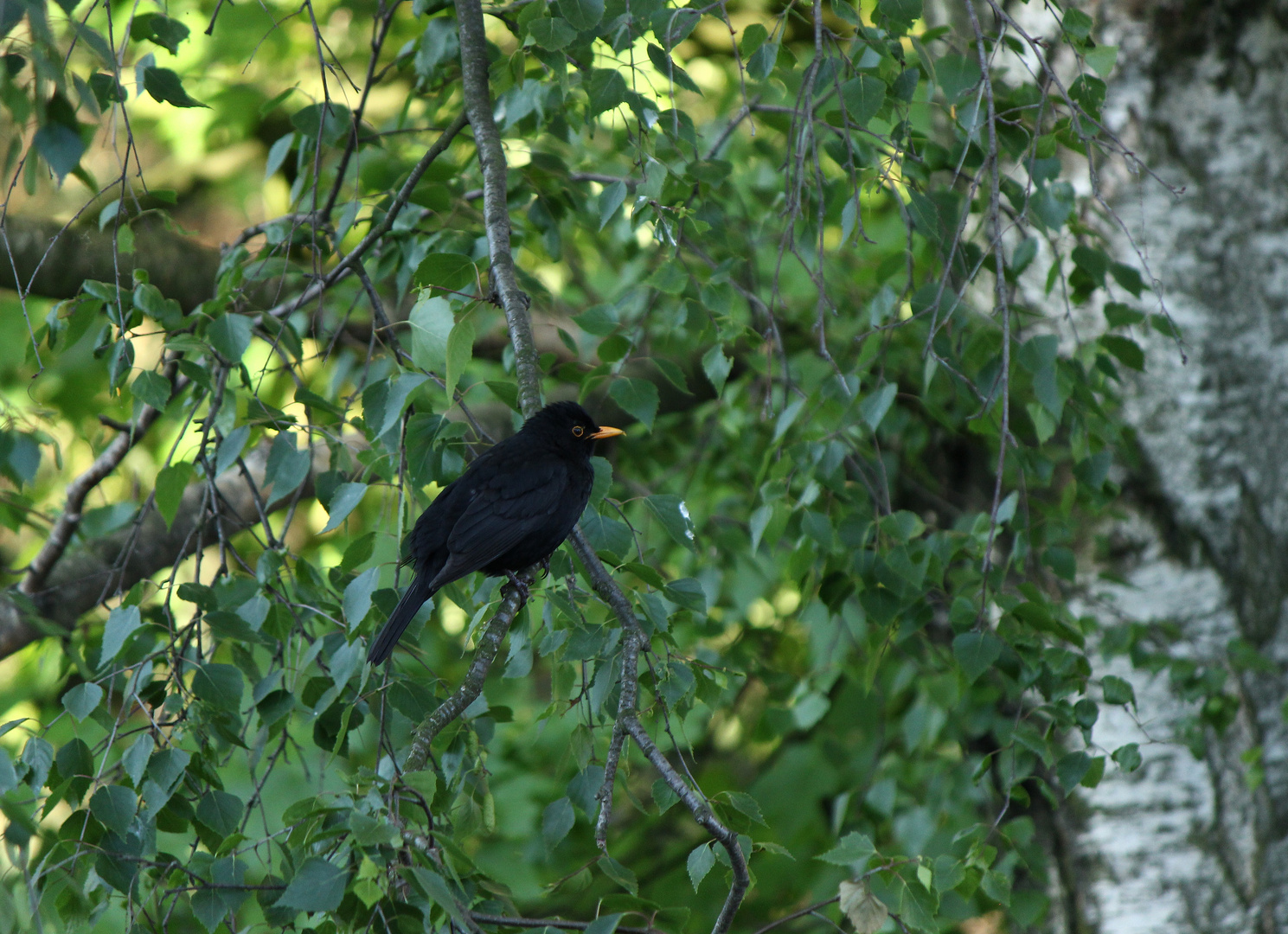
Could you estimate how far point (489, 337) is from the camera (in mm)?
4438

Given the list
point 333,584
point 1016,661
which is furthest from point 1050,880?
point 333,584

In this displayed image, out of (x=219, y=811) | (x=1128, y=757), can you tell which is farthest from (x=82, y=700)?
(x=1128, y=757)

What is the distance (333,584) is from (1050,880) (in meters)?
2.80

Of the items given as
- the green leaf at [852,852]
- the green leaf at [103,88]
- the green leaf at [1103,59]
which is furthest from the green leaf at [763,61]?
the green leaf at [852,852]

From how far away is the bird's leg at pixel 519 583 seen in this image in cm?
271

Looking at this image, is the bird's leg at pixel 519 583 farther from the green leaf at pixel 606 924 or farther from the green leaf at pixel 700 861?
the green leaf at pixel 606 924

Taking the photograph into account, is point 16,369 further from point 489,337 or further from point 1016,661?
point 1016,661

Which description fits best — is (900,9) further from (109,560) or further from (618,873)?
(109,560)

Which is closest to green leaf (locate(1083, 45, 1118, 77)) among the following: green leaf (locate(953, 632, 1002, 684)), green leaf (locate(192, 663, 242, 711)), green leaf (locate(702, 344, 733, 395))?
green leaf (locate(702, 344, 733, 395))

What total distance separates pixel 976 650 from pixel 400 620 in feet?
4.27

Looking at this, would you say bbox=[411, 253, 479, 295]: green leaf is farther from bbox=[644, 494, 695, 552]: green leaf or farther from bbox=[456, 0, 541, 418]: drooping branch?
bbox=[644, 494, 695, 552]: green leaf

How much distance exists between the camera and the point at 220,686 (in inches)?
81.6

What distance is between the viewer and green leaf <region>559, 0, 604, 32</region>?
2180mm

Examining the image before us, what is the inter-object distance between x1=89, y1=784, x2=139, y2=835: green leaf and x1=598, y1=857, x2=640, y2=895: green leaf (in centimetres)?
86
